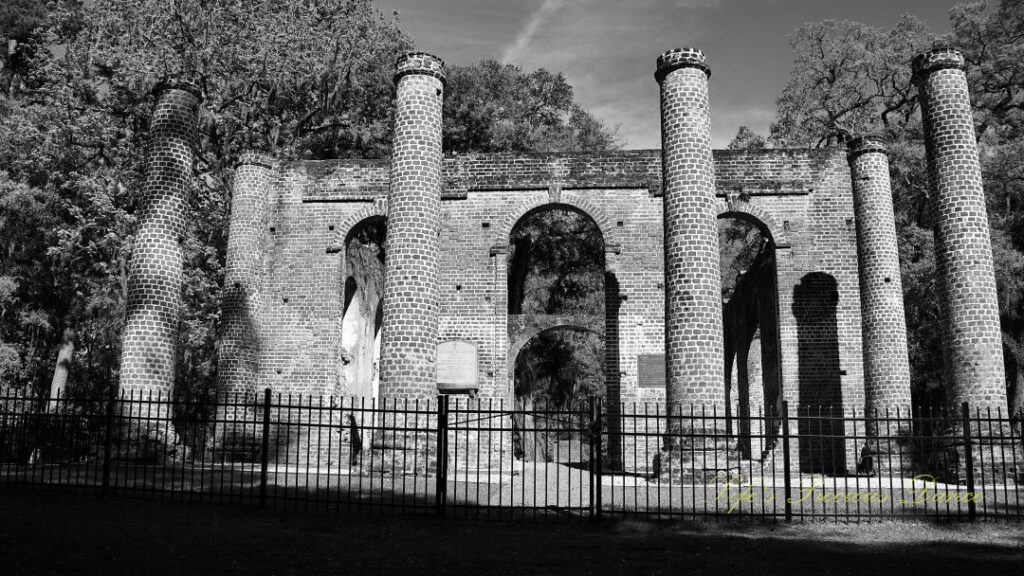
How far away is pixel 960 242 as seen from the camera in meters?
13.6

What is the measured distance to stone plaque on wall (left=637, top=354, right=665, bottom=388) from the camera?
59.2ft

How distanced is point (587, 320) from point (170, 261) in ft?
31.8

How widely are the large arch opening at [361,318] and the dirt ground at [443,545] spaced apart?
469 inches

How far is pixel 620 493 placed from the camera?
37.4 ft

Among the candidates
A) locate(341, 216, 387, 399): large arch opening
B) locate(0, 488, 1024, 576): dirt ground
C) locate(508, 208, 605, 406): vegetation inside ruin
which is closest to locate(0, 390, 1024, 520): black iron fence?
locate(0, 488, 1024, 576): dirt ground

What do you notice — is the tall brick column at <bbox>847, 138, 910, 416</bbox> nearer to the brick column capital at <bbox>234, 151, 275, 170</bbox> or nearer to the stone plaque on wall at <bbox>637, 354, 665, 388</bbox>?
the stone plaque on wall at <bbox>637, 354, 665, 388</bbox>

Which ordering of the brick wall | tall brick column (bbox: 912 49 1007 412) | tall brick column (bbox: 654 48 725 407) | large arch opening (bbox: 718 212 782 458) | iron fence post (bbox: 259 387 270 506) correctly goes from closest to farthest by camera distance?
iron fence post (bbox: 259 387 270 506), tall brick column (bbox: 654 48 725 407), tall brick column (bbox: 912 49 1007 412), the brick wall, large arch opening (bbox: 718 212 782 458)


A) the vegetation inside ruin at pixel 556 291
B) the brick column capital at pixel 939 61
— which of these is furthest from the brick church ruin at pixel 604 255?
the vegetation inside ruin at pixel 556 291

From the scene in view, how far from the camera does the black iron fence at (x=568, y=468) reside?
9086 millimetres

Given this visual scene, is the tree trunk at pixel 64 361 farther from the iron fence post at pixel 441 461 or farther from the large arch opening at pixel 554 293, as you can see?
the iron fence post at pixel 441 461

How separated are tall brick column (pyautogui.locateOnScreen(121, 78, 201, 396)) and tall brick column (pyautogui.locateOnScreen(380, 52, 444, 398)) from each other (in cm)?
455

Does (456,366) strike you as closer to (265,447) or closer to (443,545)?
(265,447)

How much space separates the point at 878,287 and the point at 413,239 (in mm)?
9668

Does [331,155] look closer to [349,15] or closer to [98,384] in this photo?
[349,15]
